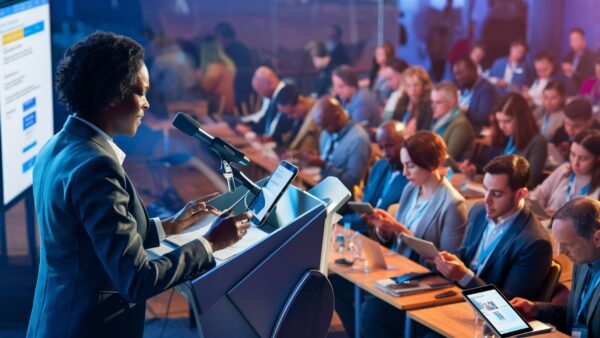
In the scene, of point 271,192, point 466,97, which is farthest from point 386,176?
point 466,97

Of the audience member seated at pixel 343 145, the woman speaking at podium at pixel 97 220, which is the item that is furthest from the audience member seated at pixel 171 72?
the woman speaking at podium at pixel 97 220

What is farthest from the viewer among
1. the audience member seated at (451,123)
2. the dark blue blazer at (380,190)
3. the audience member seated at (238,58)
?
the audience member seated at (238,58)

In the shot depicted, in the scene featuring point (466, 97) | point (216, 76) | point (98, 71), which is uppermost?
point (98, 71)

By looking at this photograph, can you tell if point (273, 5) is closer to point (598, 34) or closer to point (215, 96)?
point (215, 96)

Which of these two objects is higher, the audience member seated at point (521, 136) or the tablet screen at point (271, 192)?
the tablet screen at point (271, 192)

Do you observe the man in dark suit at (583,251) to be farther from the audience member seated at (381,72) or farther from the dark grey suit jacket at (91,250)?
the audience member seated at (381,72)

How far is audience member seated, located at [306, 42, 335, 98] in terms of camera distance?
36.5ft

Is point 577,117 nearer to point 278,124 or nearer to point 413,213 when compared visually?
Answer: point 278,124

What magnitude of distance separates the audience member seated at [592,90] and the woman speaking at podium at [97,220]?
8.60 metres

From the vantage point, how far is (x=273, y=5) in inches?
428

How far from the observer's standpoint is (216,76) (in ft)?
34.7

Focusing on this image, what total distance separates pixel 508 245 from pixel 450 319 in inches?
21.2

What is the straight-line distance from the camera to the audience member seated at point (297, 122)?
7.88 m

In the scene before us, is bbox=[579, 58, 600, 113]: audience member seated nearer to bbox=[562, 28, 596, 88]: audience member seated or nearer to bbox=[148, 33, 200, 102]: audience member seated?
bbox=[562, 28, 596, 88]: audience member seated
